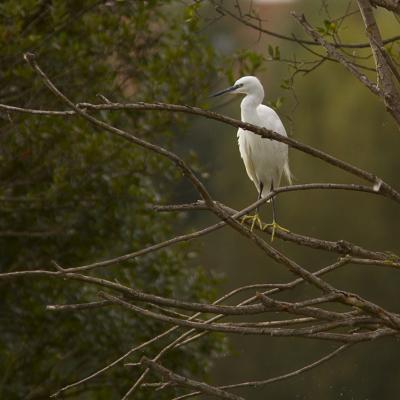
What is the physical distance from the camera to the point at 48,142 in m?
6.72

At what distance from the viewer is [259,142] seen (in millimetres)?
5918

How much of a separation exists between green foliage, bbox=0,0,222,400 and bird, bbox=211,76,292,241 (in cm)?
82

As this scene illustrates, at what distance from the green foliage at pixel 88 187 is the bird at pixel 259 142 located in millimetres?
822

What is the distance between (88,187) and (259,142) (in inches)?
58.4

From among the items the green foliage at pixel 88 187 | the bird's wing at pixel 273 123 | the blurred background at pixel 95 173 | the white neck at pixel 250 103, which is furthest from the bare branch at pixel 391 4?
the green foliage at pixel 88 187

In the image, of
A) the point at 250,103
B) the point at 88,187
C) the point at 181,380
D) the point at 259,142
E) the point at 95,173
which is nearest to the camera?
the point at 181,380

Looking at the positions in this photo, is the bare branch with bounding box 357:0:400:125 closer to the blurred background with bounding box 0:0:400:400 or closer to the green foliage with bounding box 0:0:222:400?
the blurred background with bounding box 0:0:400:400

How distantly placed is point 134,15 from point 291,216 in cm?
1385

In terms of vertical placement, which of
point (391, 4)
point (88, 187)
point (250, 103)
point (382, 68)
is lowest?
point (88, 187)

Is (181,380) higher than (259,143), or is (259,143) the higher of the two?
(259,143)

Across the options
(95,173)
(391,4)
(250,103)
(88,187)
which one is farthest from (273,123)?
(391,4)

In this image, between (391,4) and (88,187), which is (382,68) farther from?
(88,187)

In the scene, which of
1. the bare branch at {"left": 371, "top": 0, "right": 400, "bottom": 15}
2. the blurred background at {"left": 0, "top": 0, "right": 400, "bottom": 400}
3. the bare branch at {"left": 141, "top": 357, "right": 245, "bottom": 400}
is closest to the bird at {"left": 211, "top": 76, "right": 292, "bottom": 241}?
the blurred background at {"left": 0, "top": 0, "right": 400, "bottom": 400}

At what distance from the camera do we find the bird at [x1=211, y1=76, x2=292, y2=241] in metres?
5.72
